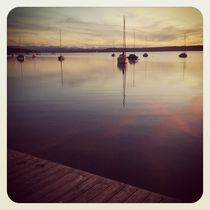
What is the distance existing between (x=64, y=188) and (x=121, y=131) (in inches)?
45.5

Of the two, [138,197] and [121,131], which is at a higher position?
[121,131]

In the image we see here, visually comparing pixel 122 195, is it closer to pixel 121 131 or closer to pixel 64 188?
pixel 64 188

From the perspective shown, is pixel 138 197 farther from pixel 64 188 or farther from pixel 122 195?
pixel 64 188

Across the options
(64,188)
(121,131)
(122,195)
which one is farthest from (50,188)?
(121,131)

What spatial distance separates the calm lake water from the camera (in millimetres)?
2361

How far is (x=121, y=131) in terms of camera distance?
3.04 metres

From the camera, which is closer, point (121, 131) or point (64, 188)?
point (64, 188)

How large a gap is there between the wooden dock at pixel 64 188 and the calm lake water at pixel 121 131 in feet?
0.94

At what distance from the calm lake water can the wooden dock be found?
286 millimetres

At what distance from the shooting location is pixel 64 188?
2002 millimetres

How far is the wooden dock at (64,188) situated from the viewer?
1.93m

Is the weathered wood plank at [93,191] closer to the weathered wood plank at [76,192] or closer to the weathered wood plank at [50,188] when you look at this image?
the weathered wood plank at [76,192]
